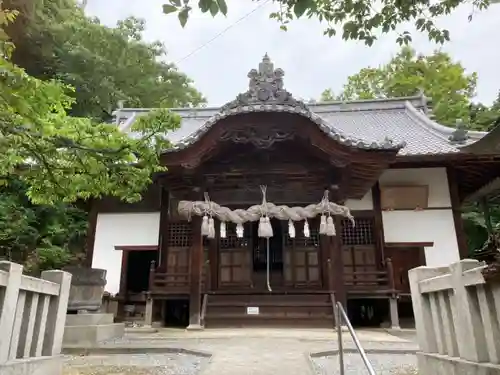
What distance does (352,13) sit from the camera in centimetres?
464

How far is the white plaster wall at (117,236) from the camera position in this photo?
38.5ft

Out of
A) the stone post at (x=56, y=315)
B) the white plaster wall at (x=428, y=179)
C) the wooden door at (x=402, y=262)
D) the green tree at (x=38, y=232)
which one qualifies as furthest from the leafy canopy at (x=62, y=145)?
the wooden door at (x=402, y=262)

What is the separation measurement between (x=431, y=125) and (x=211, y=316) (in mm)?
9380

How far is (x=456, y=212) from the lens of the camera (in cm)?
1109

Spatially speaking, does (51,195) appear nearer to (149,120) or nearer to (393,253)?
(149,120)

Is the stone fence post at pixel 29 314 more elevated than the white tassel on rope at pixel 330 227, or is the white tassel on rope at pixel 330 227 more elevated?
the white tassel on rope at pixel 330 227

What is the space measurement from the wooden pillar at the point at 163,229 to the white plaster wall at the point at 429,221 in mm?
5937

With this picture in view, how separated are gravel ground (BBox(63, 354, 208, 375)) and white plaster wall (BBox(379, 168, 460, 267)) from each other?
23.4 feet

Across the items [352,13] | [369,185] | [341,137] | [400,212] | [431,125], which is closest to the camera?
[352,13]

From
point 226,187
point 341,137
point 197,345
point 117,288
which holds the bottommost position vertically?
point 197,345

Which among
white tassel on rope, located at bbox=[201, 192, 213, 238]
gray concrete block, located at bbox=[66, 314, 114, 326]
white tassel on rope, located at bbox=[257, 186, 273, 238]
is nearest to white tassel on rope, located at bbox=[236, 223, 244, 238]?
white tassel on rope, located at bbox=[257, 186, 273, 238]

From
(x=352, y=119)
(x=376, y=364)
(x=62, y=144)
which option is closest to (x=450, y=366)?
(x=376, y=364)

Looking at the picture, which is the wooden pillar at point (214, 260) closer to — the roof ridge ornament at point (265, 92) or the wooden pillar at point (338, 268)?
the wooden pillar at point (338, 268)

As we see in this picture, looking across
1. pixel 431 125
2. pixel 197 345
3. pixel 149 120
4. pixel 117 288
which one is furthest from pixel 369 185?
pixel 117 288
